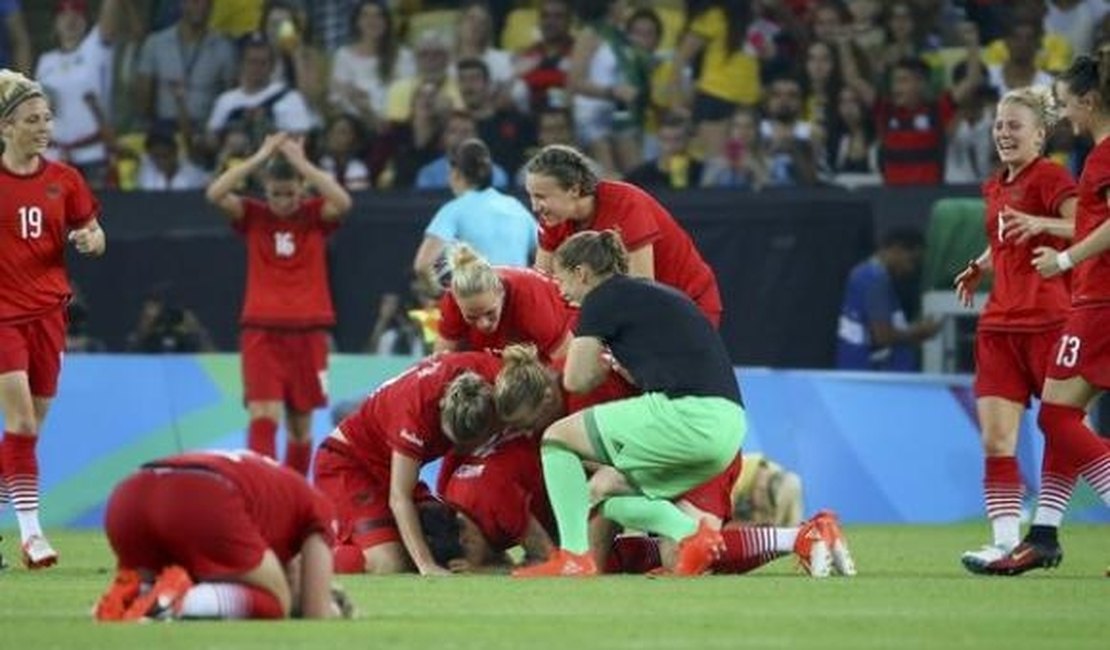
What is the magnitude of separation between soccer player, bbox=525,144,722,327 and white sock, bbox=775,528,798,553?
1117 mm

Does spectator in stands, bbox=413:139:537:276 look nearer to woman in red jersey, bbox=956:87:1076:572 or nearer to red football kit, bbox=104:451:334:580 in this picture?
woman in red jersey, bbox=956:87:1076:572

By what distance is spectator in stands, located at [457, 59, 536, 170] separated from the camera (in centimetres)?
2389

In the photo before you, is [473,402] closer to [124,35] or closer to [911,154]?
[911,154]

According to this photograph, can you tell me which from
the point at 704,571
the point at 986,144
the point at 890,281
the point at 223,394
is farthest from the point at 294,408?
the point at 704,571

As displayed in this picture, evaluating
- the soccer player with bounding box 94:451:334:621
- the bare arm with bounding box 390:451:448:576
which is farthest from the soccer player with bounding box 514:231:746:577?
the soccer player with bounding box 94:451:334:621

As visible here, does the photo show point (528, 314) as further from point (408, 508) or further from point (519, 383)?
point (408, 508)

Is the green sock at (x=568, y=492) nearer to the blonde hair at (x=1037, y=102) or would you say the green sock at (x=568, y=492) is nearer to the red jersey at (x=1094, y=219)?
the red jersey at (x=1094, y=219)

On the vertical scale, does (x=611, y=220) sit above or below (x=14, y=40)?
below

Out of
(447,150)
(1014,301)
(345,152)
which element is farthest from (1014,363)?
(345,152)

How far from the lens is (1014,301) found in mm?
15023

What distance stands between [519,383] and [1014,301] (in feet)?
8.14

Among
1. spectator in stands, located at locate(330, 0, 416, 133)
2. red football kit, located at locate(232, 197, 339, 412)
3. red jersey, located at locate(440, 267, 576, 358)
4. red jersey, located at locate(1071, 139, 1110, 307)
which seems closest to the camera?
red jersey, located at locate(1071, 139, 1110, 307)

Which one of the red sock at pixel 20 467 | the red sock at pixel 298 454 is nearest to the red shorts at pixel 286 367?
the red sock at pixel 298 454

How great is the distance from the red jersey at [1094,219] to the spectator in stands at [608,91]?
32.7ft
